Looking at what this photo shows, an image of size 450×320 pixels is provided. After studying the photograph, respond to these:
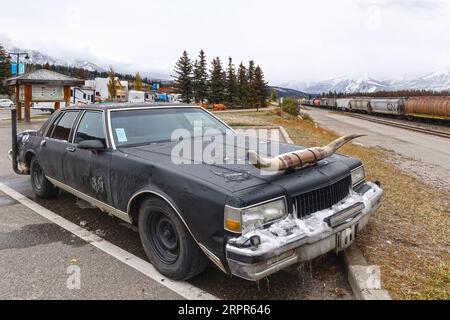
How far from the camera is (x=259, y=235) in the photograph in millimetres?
2908

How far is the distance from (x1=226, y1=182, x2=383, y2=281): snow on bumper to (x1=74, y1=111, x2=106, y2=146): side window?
236cm

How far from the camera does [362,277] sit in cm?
333

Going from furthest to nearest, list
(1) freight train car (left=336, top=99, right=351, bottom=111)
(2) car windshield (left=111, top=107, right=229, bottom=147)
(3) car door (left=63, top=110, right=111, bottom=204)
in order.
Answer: (1) freight train car (left=336, top=99, right=351, bottom=111)
(2) car windshield (left=111, top=107, right=229, bottom=147)
(3) car door (left=63, top=110, right=111, bottom=204)

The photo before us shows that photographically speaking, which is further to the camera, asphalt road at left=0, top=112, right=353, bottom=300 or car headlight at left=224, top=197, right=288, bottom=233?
asphalt road at left=0, top=112, right=353, bottom=300

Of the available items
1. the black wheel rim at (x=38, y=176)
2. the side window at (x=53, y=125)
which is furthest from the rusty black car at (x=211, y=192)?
the black wheel rim at (x=38, y=176)

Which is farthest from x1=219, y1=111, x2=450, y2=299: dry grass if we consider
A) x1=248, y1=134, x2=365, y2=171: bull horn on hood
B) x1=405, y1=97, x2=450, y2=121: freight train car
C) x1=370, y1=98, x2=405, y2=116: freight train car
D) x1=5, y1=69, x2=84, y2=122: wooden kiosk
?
x1=370, y1=98, x2=405, y2=116: freight train car

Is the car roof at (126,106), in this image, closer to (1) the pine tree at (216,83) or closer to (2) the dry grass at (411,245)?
(2) the dry grass at (411,245)

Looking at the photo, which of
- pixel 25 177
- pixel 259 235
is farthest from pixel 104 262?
pixel 25 177

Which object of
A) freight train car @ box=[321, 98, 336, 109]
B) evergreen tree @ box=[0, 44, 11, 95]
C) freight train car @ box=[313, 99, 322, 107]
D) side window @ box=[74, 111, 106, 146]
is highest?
evergreen tree @ box=[0, 44, 11, 95]

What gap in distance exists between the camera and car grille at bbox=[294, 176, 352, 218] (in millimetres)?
3271

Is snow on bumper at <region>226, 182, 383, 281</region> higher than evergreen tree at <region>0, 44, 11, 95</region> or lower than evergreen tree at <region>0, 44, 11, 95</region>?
lower

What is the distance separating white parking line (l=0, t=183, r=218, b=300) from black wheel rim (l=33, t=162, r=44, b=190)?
Result: 0.28 meters

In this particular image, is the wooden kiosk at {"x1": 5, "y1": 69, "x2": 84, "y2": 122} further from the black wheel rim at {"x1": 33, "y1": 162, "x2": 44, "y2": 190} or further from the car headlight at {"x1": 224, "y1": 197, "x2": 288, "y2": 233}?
the car headlight at {"x1": 224, "y1": 197, "x2": 288, "y2": 233}

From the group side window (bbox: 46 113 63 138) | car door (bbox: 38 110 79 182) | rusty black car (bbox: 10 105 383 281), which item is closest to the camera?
rusty black car (bbox: 10 105 383 281)
